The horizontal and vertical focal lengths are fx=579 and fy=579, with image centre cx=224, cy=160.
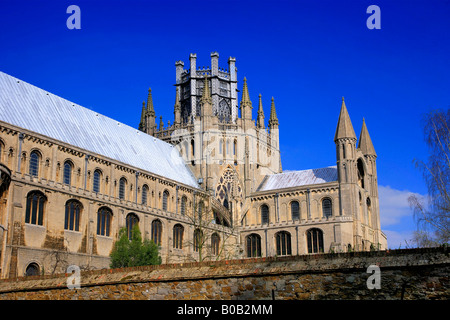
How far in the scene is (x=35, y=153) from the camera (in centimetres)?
4500

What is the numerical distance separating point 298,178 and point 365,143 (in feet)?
31.4

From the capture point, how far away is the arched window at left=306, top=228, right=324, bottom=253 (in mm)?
61969

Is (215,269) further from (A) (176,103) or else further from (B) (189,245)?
(A) (176,103)

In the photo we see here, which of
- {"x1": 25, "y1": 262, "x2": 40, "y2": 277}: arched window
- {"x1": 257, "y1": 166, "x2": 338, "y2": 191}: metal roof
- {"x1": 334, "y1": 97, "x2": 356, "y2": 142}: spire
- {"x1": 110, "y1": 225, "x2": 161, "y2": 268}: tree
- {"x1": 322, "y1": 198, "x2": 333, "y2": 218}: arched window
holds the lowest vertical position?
{"x1": 25, "y1": 262, "x2": 40, "y2": 277}: arched window

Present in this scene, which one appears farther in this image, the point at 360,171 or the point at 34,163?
the point at 360,171

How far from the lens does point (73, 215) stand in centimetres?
4725

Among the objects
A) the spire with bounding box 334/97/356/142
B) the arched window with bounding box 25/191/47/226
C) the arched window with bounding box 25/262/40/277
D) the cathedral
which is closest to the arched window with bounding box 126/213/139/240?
the cathedral

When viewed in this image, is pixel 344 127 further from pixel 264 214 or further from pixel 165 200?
pixel 165 200

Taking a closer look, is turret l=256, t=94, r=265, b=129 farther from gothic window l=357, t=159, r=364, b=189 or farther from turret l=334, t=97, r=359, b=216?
gothic window l=357, t=159, r=364, b=189

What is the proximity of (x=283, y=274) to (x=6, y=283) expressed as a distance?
1187 centimetres

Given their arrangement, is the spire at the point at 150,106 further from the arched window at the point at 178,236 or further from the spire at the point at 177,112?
the arched window at the point at 178,236

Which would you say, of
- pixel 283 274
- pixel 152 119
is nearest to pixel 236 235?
pixel 152 119

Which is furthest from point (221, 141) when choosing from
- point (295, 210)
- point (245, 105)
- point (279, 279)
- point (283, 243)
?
point (279, 279)

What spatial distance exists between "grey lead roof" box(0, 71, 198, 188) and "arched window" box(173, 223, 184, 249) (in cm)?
550
